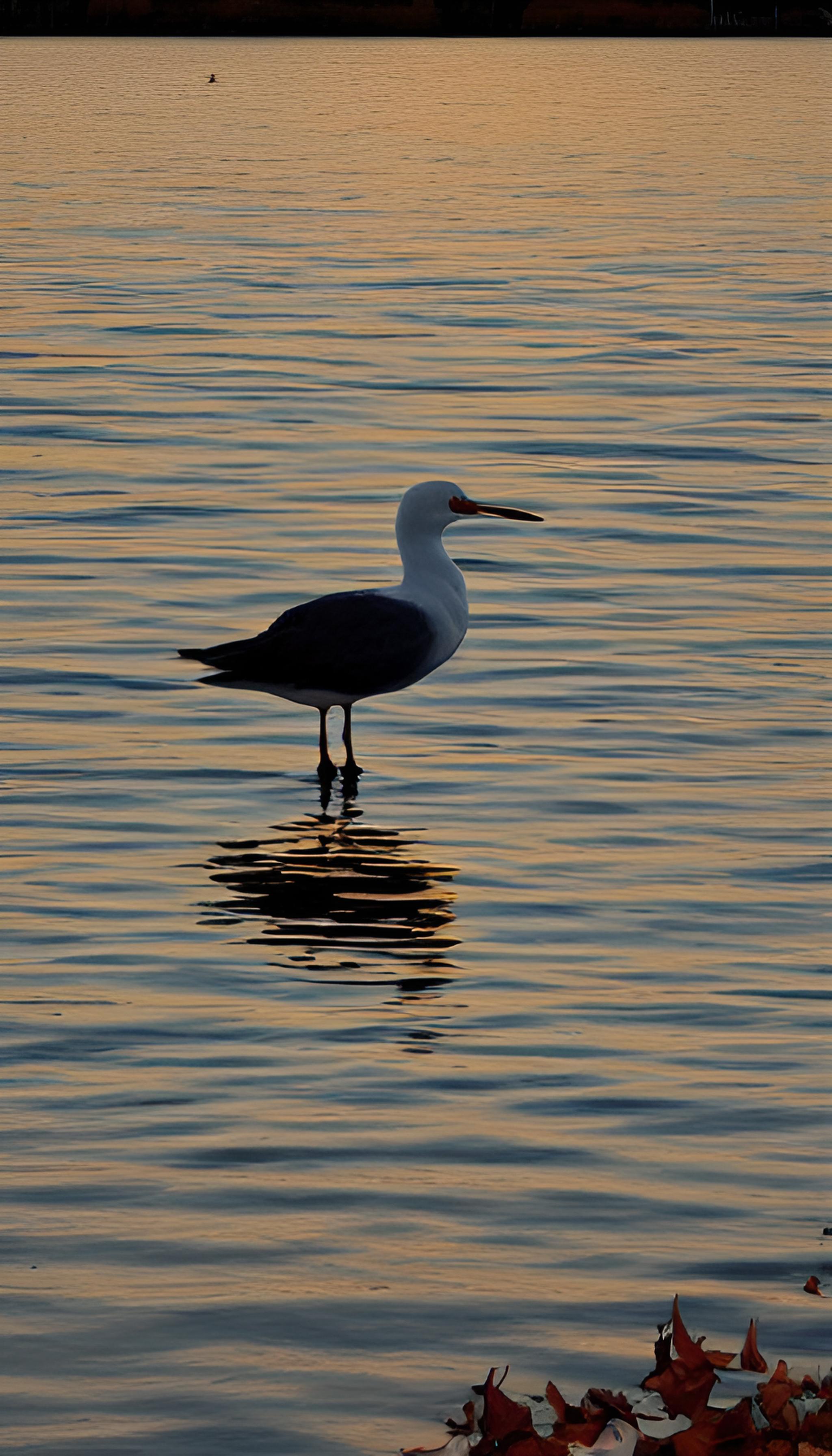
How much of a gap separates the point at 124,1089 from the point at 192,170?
167 feet

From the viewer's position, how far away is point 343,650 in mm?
11234

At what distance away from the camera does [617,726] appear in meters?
12.3

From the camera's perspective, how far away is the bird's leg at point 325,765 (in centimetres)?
1133

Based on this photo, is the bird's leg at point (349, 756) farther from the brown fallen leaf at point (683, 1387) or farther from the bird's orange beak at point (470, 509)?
the brown fallen leaf at point (683, 1387)

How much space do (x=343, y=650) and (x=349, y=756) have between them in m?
0.49

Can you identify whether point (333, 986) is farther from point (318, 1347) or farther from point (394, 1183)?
point (318, 1347)

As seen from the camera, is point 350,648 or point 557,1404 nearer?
point 557,1404

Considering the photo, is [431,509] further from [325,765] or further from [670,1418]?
[670,1418]

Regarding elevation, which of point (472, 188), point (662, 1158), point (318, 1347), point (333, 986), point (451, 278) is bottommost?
point (318, 1347)

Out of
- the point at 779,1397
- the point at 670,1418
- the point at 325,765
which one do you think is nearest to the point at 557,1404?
the point at 670,1418

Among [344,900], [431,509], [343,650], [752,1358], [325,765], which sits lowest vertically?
[752,1358]

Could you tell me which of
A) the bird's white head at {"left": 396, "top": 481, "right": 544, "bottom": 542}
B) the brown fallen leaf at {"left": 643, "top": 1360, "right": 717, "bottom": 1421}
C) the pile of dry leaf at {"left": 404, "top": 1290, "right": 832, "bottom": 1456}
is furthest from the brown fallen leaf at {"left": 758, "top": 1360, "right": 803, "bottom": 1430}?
the bird's white head at {"left": 396, "top": 481, "right": 544, "bottom": 542}

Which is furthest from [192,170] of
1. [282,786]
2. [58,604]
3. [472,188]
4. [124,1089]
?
[124,1089]

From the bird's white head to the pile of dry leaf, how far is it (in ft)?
20.9
